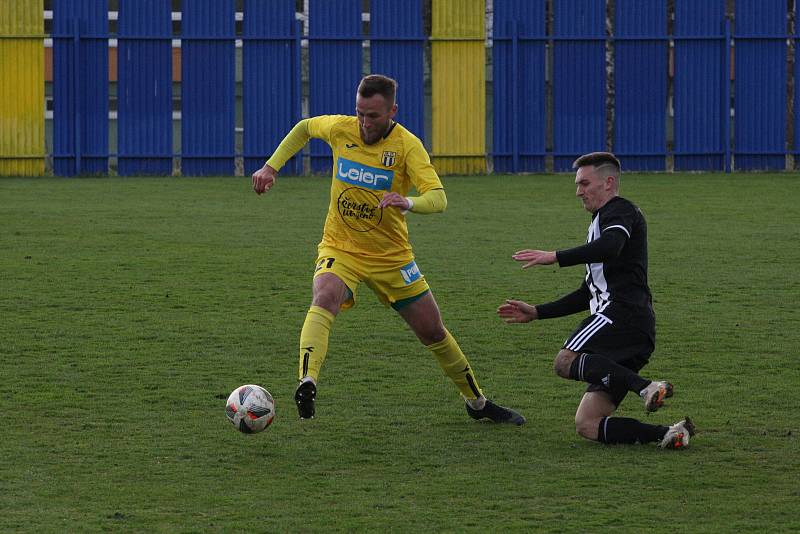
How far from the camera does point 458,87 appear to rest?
30281mm

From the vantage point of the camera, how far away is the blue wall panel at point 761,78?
1198 inches

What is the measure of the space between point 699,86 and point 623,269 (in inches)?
964

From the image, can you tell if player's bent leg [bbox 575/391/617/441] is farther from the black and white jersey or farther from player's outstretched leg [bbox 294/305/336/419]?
player's outstretched leg [bbox 294/305/336/419]

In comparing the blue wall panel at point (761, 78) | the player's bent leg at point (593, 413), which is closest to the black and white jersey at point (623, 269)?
the player's bent leg at point (593, 413)

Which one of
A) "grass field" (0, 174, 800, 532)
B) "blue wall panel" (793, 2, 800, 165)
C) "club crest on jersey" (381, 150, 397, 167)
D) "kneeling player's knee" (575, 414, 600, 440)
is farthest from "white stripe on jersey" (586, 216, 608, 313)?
"blue wall panel" (793, 2, 800, 165)

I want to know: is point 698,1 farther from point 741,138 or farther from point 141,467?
point 141,467

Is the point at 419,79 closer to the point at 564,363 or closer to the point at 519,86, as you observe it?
the point at 519,86

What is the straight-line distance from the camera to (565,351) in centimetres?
706

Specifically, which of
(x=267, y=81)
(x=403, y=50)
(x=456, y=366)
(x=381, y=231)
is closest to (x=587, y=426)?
(x=456, y=366)

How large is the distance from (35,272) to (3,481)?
8093 mm

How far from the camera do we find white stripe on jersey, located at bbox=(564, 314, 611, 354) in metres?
6.97

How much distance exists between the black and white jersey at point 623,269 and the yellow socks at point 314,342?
4.47ft

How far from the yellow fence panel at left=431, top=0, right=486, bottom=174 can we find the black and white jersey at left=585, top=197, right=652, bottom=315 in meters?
23.2

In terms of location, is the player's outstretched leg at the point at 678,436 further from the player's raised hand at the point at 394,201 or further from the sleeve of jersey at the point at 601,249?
the player's raised hand at the point at 394,201
